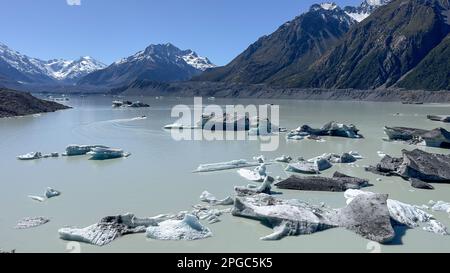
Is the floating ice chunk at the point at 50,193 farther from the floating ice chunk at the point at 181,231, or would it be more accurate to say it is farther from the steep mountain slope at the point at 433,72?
the steep mountain slope at the point at 433,72

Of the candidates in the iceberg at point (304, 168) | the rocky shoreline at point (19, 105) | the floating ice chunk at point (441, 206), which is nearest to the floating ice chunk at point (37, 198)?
the iceberg at point (304, 168)

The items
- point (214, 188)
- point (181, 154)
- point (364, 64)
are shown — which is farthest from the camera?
point (364, 64)

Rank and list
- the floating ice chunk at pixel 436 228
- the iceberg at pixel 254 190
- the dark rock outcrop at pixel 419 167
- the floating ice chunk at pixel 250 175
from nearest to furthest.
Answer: the floating ice chunk at pixel 436 228
the iceberg at pixel 254 190
the dark rock outcrop at pixel 419 167
the floating ice chunk at pixel 250 175

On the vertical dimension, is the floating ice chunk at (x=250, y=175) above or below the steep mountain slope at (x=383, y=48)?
below

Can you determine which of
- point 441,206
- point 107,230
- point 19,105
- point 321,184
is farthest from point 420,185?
point 19,105
